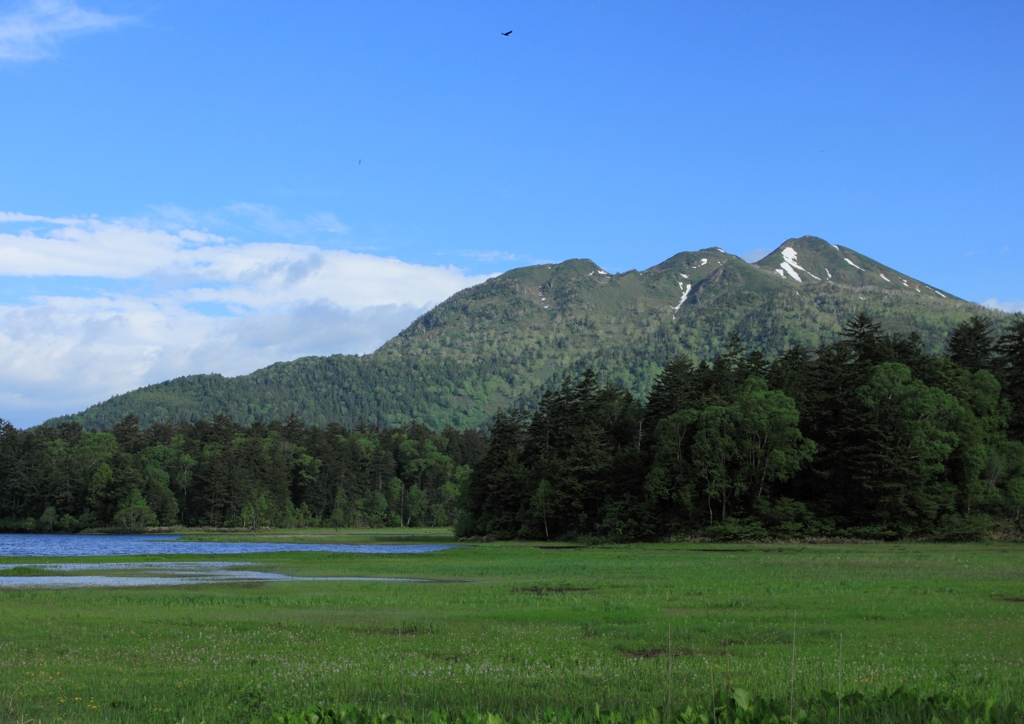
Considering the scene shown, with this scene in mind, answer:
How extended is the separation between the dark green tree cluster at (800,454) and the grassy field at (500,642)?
37374 millimetres

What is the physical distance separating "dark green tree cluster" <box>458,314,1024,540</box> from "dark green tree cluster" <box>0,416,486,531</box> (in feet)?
113

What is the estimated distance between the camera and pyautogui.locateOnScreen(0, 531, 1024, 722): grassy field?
14078 mm

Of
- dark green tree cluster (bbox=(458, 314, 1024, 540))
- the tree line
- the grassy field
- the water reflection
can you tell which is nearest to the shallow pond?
the water reflection

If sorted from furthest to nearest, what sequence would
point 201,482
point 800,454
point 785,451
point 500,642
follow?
point 201,482
point 785,451
point 800,454
point 500,642

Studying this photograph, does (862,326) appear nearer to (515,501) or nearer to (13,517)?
(515,501)

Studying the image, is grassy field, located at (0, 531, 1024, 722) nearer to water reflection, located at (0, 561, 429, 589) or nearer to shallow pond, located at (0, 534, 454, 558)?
water reflection, located at (0, 561, 429, 589)

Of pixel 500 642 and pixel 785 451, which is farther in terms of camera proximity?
pixel 785 451

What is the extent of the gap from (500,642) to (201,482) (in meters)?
155

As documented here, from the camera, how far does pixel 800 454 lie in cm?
8512

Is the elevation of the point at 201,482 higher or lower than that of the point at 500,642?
higher

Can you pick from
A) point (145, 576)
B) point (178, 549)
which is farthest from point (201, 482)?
point (145, 576)

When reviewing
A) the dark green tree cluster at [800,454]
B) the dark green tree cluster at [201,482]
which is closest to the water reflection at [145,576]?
the dark green tree cluster at [800,454]

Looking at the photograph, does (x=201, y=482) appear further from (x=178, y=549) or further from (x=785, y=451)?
(x=785, y=451)

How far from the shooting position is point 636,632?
23156 millimetres
